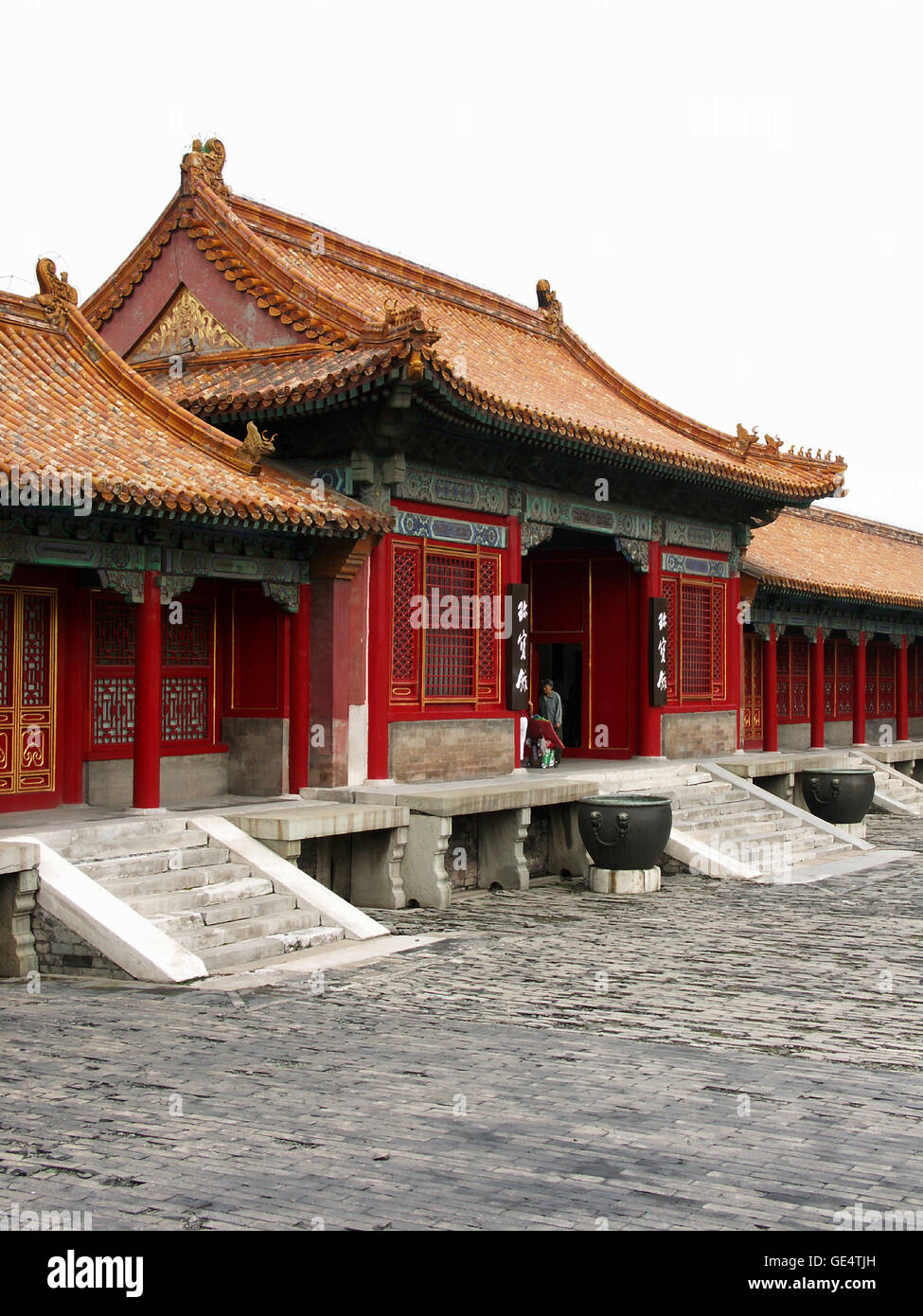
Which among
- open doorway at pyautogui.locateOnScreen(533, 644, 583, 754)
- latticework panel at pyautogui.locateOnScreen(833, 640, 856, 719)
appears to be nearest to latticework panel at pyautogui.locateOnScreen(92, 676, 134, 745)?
open doorway at pyautogui.locateOnScreen(533, 644, 583, 754)

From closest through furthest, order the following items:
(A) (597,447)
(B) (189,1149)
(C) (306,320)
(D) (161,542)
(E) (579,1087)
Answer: (B) (189,1149) → (E) (579,1087) → (D) (161,542) → (C) (306,320) → (A) (597,447)

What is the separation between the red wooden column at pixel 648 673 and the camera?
2006 centimetres

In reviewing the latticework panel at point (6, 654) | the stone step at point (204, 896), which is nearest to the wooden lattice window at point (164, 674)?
the latticework panel at point (6, 654)

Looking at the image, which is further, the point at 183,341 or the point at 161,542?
the point at 183,341

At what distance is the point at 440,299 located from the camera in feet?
68.3

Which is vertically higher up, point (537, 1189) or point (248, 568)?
point (248, 568)

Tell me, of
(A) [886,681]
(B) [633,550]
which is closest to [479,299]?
(B) [633,550]

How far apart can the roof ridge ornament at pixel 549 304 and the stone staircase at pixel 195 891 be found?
1346cm

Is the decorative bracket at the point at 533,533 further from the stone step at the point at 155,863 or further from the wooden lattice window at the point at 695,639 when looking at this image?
the stone step at the point at 155,863

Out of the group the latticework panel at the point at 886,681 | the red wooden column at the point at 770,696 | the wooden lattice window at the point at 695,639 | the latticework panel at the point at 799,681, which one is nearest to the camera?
the wooden lattice window at the point at 695,639

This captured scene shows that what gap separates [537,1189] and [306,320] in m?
11.6

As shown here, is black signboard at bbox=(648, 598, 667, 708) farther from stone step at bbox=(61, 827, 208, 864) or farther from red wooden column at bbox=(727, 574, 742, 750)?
stone step at bbox=(61, 827, 208, 864)
